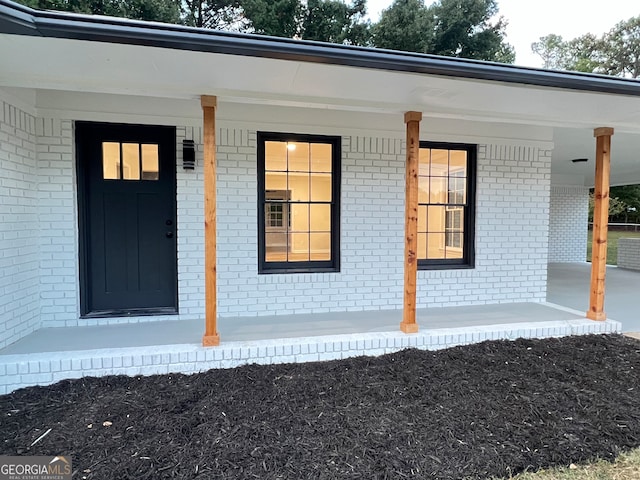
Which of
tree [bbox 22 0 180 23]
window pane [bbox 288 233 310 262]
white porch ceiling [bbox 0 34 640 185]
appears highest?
tree [bbox 22 0 180 23]

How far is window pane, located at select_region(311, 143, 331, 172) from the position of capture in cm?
466

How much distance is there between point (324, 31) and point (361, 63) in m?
7.72

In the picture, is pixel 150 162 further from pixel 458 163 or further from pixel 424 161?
pixel 458 163

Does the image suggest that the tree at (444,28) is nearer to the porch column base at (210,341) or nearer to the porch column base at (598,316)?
the porch column base at (598,316)

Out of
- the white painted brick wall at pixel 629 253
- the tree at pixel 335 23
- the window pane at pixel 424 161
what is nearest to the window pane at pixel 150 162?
the window pane at pixel 424 161

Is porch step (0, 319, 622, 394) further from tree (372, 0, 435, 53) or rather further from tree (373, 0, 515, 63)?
tree (373, 0, 515, 63)

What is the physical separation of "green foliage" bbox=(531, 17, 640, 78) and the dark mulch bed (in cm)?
2232

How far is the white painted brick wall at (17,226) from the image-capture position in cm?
325

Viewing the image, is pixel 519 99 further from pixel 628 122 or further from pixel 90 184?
pixel 90 184

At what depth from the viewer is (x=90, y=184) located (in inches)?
159

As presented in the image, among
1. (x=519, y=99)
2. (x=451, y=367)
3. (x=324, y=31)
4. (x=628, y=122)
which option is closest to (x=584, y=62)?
(x=324, y=31)

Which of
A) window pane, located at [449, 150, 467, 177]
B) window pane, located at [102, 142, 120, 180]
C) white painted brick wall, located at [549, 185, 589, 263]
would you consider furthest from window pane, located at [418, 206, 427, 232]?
white painted brick wall, located at [549, 185, 589, 263]

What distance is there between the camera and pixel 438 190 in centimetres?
515

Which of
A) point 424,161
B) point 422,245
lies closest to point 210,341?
point 422,245
